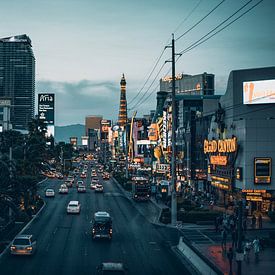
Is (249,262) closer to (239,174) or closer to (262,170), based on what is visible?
(262,170)

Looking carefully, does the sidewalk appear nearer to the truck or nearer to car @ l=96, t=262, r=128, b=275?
car @ l=96, t=262, r=128, b=275

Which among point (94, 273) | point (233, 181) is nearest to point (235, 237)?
point (94, 273)

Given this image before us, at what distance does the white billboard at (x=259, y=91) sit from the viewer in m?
66.5

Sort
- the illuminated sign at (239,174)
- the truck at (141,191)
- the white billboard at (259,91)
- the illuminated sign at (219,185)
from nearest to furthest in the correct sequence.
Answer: the illuminated sign at (239,174) → the white billboard at (259,91) → the illuminated sign at (219,185) → the truck at (141,191)

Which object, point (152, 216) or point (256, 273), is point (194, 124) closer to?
point (152, 216)

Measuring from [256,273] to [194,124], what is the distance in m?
64.1

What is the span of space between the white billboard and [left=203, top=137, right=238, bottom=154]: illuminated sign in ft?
18.2

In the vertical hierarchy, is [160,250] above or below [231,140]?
below

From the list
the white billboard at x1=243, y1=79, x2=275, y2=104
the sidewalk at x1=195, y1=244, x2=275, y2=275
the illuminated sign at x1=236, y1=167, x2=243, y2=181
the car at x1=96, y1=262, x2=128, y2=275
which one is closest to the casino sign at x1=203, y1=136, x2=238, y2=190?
the illuminated sign at x1=236, y1=167, x2=243, y2=181

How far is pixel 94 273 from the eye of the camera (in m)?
31.0

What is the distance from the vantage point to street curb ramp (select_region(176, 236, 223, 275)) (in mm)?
29798

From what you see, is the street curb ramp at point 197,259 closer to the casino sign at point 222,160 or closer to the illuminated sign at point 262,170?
the illuminated sign at point 262,170

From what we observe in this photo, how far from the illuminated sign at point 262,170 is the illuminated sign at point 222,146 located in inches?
148

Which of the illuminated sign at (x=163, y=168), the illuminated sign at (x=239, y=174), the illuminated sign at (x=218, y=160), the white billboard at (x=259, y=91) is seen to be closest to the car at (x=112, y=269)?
the illuminated sign at (x=239, y=174)
